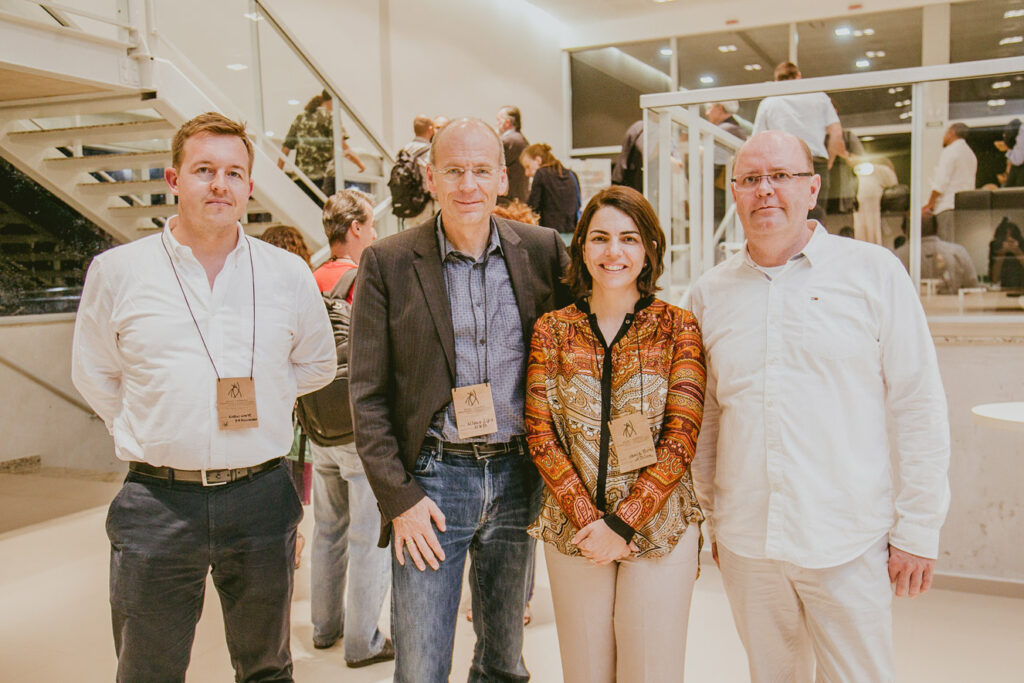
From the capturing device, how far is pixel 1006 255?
3352mm

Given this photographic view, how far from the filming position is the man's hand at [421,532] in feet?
5.96

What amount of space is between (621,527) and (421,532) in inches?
18.7

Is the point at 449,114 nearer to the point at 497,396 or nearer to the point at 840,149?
the point at 840,149

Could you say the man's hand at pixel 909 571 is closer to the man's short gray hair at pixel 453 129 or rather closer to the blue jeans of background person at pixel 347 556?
the man's short gray hair at pixel 453 129

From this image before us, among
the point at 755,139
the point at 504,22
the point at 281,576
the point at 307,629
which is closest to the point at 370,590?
the point at 307,629

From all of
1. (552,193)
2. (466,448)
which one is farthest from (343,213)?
(552,193)

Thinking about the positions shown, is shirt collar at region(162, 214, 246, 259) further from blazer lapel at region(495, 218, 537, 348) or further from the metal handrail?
the metal handrail

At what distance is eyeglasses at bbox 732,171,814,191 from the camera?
1.80m

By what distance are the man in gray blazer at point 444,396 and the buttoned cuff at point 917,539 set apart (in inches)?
34.3

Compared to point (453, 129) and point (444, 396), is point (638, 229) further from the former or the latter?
point (444, 396)

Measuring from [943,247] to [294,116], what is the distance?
4463 mm

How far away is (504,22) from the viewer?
10.8 meters

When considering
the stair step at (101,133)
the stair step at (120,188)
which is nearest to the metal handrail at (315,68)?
the stair step at (101,133)

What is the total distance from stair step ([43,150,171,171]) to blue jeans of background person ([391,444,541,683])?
3875mm
